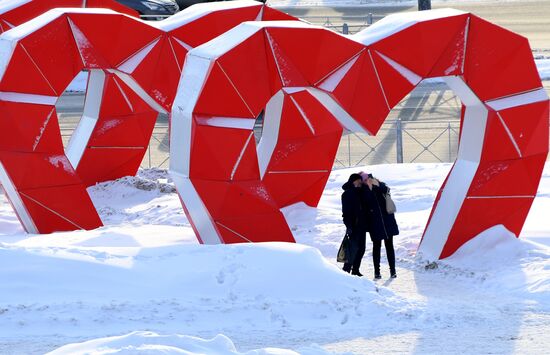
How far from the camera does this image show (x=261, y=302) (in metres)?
12.4

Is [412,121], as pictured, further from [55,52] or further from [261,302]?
[261,302]

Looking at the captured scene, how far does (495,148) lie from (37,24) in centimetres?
625

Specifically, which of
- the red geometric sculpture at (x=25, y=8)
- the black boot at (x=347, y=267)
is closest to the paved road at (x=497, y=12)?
the red geometric sculpture at (x=25, y=8)

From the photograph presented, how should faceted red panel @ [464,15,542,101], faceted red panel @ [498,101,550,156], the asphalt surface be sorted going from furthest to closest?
the asphalt surface < faceted red panel @ [498,101,550,156] < faceted red panel @ [464,15,542,101]

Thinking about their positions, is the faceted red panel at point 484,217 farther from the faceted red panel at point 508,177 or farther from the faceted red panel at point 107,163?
the faceted red panel at point 107,163

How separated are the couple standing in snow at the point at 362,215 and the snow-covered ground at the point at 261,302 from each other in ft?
1.46

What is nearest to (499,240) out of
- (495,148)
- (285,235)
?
(495,148)

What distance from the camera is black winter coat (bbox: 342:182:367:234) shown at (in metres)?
14.4

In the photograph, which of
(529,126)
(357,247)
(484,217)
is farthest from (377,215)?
(529,126)

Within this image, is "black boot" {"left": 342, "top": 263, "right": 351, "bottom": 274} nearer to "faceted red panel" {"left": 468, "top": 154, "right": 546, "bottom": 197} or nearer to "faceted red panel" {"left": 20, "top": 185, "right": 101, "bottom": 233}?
"faceted red panel" {"left": 468, "top": 154, "right": 546, "bottom": 197}

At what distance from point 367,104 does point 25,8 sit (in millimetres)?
7881

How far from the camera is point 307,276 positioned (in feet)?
42.3

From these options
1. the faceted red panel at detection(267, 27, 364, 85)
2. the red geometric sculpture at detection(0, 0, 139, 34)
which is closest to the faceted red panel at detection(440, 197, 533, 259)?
the faceted red panel at detection(267, 27, 364, 85)

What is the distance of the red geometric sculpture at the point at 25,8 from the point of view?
826 inches
